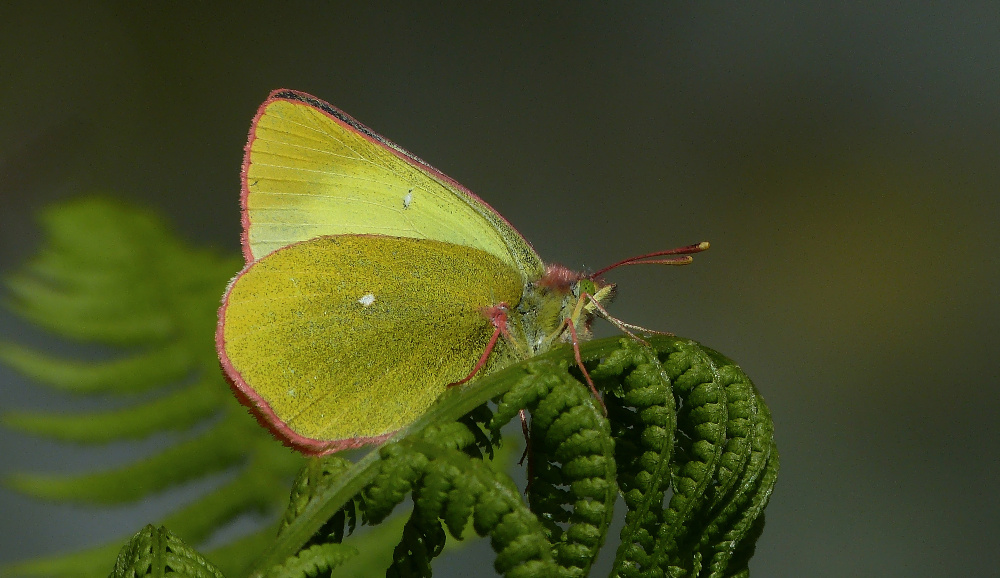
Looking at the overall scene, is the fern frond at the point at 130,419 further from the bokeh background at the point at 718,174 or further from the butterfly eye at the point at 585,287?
the bokeh background at the point at 718,174

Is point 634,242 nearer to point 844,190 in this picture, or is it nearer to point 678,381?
point 844,190

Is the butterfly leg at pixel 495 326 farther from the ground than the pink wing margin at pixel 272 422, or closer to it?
farther from the ground

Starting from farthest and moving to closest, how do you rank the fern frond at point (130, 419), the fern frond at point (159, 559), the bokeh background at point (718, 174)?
1. the bokeh background at point (718, 174)
2. the fern frond at point (130, 419)
3. the fern frond at point (159, 559)

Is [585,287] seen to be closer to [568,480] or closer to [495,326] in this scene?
[495,326]

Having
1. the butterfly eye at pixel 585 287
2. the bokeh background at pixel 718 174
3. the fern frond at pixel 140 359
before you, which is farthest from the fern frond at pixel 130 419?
the bokeh background at pixel 718 174

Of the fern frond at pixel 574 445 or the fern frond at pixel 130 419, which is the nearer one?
the fern frond at pixel 574 445

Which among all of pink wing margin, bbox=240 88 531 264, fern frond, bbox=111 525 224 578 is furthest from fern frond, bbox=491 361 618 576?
pink wing margin, bbox=240 88 531 264

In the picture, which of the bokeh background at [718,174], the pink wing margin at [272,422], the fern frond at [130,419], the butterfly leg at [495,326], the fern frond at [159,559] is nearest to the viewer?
the fern frond at [159,559]
